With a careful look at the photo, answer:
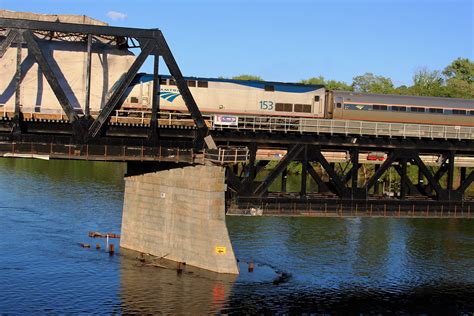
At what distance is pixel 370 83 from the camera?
16850 centimetres

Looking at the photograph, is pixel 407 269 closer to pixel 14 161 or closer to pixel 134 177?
pixel 134 177

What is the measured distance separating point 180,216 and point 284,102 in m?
13.0

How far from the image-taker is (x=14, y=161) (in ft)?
520

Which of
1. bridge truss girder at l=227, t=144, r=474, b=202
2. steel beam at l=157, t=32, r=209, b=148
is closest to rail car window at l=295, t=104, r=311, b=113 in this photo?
bridge truss girder at l=227, t=144, r=474, b=202

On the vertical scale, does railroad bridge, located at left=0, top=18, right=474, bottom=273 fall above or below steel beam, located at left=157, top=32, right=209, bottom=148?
below

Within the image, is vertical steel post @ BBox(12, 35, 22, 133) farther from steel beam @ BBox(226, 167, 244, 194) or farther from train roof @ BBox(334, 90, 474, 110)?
train roof @ BBox(334, 90, 474, 110)

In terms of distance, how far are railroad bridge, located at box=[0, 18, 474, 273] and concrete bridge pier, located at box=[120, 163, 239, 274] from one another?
78 millimetres

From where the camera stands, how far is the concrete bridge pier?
5481cm

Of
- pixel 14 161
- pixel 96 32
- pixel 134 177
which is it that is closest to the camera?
pixel 96 32

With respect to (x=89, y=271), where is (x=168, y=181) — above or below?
above

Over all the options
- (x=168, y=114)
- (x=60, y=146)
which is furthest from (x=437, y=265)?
(x=60, y=146)

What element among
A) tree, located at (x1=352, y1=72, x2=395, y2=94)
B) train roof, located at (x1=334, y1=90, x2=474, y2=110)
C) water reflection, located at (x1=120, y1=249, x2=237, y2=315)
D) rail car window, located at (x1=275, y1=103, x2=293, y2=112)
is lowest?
water reflection, located at (x1=120, y1=249, x2=237, y2=315)

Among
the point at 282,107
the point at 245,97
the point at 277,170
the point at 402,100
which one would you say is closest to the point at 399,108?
the point at 402,100

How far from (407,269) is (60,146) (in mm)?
30185
